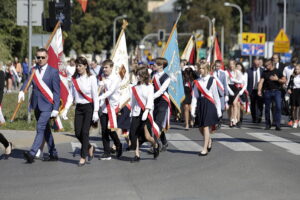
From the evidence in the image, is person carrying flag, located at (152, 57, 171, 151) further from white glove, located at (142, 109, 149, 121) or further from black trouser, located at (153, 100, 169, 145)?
white glove, located at (142, 109, 149, 121)

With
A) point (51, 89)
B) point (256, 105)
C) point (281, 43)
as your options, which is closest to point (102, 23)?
point (281, 43)

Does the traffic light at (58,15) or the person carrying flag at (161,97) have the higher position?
the traffic light at (58,15)

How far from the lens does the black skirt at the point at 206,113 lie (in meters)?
13.4

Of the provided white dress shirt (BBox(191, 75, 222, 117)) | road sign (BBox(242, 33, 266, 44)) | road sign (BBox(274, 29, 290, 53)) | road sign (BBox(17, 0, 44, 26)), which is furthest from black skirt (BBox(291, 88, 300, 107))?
road sign (BBox(242, 33, 266, 44))

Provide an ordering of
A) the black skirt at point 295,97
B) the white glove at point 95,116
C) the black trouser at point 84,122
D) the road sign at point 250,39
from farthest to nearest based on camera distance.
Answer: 1. the road sign at point 250,39
2. the black skirt at point 295,97
3. the black trouser at point 84,122
4. the white glove at point 95,116

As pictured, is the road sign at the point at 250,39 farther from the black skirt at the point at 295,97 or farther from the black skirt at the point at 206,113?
the black skirt at the point at 206,113

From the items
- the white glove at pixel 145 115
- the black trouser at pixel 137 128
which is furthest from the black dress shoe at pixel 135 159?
the white glove at pixel 145 115

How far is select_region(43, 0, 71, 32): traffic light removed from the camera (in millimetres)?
18598

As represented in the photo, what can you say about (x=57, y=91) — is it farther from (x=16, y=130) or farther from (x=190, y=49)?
(x=190, y=49)

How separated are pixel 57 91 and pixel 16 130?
220 inches

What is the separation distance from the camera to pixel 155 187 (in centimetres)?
969

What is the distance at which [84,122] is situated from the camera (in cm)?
1205

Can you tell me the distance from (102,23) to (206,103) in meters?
68.2

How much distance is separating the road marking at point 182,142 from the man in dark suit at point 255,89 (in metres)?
4.44
